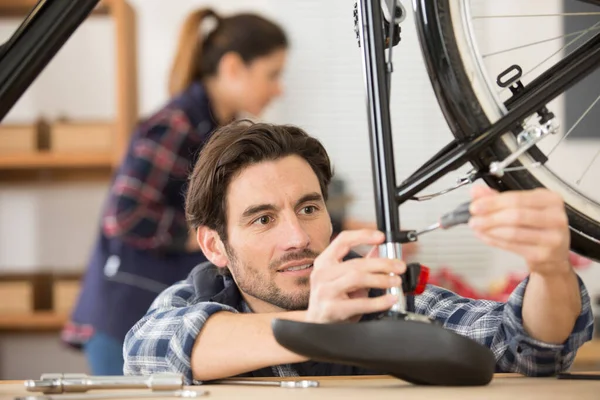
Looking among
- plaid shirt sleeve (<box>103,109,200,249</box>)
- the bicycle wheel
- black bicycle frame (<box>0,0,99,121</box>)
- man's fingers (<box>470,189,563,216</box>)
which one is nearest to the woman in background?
plaid shirt sleeve (<box>103,109,200,249</box>)

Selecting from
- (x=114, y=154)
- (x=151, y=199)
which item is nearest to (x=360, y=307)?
(x=151, y=199)

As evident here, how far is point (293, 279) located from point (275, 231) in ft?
0.23

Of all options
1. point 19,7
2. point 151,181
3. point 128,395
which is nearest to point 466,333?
point 128,395

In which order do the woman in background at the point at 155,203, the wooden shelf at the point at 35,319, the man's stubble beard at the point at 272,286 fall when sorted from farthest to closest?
the wooden shelf at the point at 35,319
the woman in background at the point at 155,203
the man's stubble beard at the point at 272,286

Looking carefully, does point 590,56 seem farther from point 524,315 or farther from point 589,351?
point 589,351

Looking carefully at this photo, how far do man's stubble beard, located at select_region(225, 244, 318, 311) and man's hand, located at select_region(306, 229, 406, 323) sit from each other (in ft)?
0.97

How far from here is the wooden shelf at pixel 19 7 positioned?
2851 mm

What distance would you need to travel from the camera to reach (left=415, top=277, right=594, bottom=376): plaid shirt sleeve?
2.75ft

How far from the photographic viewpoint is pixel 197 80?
83.5 inches

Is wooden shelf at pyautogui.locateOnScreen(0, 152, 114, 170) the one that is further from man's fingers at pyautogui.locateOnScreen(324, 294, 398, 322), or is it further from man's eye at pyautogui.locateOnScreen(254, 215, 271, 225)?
man's fingers at pyautogui.locateOnScreen(324, 294, 398, 322)

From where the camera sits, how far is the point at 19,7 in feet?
9.48

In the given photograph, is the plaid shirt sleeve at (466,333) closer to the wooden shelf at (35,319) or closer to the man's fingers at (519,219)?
the man's fingers at (519,219)

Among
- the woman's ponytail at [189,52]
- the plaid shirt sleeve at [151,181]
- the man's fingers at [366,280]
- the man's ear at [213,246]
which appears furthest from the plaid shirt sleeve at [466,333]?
the woman's ponytail at [189,52]

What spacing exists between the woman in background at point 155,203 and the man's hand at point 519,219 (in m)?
1.26
